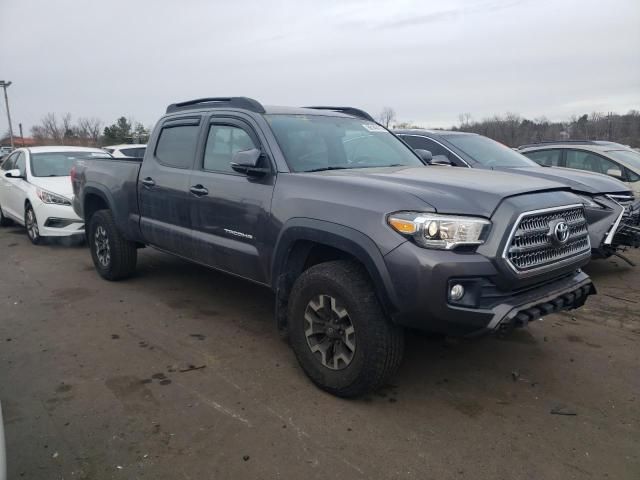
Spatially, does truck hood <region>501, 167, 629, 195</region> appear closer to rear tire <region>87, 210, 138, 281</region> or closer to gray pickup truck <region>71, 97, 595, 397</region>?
gray pickup truck <region>71, 97, 595, 397</region>

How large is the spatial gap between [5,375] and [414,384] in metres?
2.95

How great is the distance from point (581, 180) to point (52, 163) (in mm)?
8383

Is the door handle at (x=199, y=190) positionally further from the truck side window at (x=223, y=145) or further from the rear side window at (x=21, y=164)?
the rear side window at (x=21, y=164)

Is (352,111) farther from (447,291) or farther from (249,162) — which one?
(447,291)

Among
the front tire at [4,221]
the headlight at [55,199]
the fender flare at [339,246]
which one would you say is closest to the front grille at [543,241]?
the fender flare at [339,246]

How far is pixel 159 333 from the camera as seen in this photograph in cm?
456

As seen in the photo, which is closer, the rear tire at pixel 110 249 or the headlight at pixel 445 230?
the headlight at pixel 445 230

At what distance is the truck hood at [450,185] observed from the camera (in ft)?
9.86

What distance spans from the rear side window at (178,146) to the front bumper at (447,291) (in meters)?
2.58

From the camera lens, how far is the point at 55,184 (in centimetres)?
843

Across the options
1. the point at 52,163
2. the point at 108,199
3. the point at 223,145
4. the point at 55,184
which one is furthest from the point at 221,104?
the point at 52,163

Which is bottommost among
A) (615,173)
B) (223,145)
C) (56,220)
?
(56,220)

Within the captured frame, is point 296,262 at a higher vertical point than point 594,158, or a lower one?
lower

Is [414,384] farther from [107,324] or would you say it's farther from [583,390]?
[107,324]
